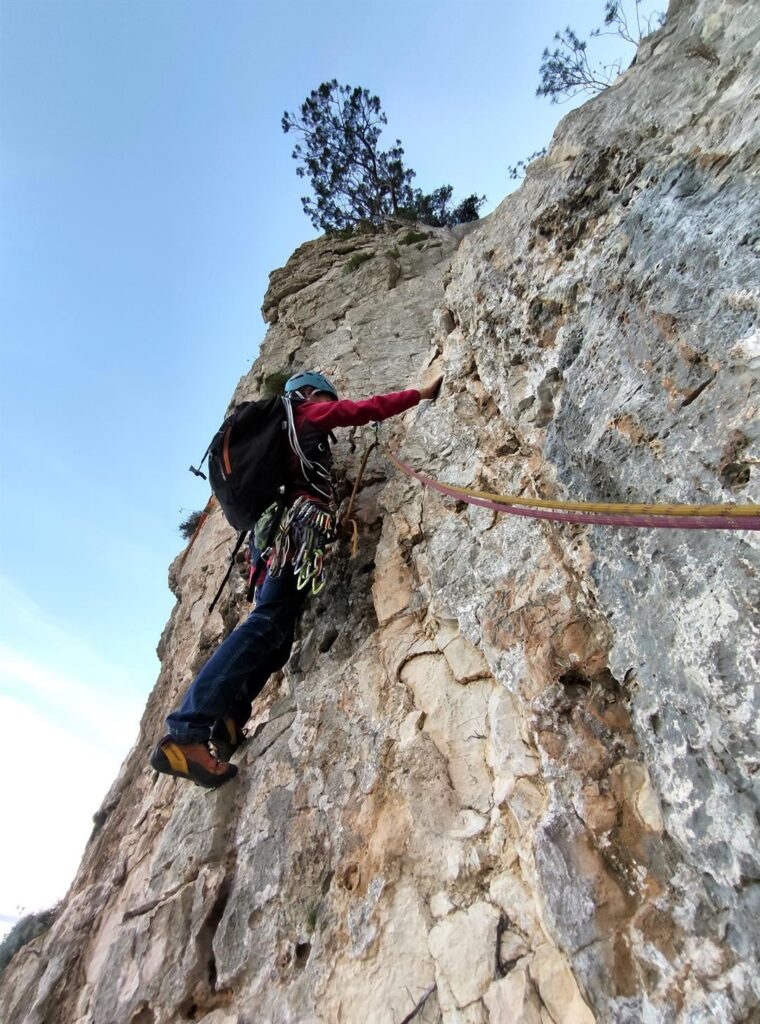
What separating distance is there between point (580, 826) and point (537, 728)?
0.42 metres

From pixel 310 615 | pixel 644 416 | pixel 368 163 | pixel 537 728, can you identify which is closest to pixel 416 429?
pixel 310 615

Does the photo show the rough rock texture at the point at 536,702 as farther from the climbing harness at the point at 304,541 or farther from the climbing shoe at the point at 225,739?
the climbing harness at the point at 304,541

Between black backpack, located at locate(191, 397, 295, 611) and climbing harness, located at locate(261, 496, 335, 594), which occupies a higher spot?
black backpack, located at locate(191, 397, 295, 611)

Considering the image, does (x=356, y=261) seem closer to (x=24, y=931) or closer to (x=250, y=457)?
(x=250, y=457)

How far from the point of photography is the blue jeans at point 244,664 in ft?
12.8

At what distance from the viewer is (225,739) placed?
169 inches

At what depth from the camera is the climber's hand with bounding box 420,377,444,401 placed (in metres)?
4.90

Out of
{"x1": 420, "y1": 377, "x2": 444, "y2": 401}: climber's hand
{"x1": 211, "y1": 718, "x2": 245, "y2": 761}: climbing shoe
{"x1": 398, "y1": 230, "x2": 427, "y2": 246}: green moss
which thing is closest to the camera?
{"x1": 211, "y1": 718, "x2": 245, "y2": 761}: climbing shoe

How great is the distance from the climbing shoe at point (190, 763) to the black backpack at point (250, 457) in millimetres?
1532

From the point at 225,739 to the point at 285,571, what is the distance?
118cm

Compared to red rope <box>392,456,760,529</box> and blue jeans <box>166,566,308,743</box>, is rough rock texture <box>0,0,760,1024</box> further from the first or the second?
red rope <box>392,456,760,529</box>

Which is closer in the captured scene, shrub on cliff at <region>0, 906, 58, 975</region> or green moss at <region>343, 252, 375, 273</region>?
shrub on cliff at <region>0, 906, 58, 975</region>

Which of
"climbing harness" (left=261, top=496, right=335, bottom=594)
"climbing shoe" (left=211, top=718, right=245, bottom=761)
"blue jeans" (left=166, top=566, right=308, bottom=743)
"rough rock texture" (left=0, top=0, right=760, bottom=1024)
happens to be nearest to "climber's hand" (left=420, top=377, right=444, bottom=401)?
"rough rock texture" (left=0, top=0, right=760, bottom=1024)

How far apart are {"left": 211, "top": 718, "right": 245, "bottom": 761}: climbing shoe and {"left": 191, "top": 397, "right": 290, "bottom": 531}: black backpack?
1.40m
